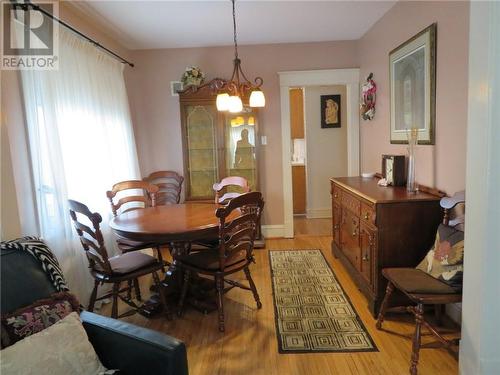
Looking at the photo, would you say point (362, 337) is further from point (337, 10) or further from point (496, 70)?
point (337, 10)

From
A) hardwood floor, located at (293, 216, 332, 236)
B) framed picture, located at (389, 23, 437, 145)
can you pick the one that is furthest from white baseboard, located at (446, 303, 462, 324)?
hardwood floor, located at (293, 216, 332, 236)

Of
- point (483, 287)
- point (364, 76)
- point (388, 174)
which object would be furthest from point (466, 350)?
point (364, 76)

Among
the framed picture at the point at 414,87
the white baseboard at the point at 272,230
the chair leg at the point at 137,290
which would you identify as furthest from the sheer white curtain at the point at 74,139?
the framed picture at the point at 414,87

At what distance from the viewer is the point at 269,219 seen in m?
4.72

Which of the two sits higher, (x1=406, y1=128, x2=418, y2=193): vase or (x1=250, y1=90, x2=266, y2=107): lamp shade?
(x1=250, y1=90, x2=266, y2=107): lamp shade

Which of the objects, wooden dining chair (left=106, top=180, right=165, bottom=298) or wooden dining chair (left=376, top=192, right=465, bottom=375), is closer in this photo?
wooden dining chair (left=376, top=192, right=465, bottom=375)

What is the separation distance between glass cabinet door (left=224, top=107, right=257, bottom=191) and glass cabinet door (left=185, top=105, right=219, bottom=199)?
0.17m

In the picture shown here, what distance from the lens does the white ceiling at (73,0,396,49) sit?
3.08 meters

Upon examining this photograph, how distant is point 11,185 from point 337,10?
3008 mm

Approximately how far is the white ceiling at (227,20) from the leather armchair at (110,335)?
7.66 feet

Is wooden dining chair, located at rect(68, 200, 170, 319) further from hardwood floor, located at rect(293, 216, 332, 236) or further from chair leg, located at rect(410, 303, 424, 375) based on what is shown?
hardwood floor, located at rect(293, 216, 332, 236)

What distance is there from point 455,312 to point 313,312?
38.3 inches

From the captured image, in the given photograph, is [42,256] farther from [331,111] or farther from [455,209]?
[331,111]

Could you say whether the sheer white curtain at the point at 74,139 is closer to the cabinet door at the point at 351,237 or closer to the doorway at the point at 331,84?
the doorway at the point at 331,84
